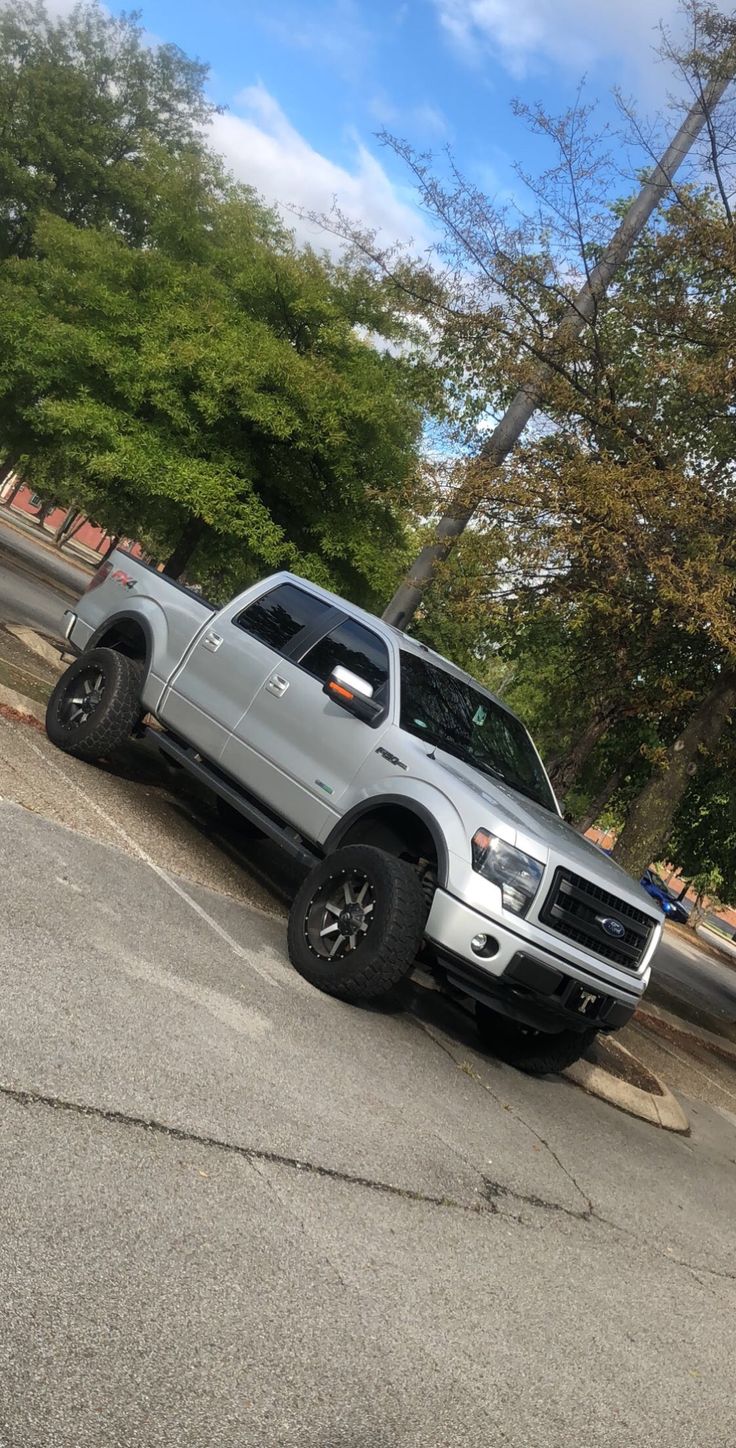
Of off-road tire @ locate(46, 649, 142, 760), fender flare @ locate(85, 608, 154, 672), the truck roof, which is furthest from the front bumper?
fender flare @ locate(85, 608, 154, 672)

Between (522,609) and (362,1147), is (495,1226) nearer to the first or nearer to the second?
(362,1147)

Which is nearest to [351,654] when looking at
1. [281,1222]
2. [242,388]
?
[281,1222]

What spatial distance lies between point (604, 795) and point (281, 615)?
7.65 metres

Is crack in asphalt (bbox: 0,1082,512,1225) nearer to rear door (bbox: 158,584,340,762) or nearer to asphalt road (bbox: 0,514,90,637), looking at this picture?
rear door (bbox: 158,584,340,762)

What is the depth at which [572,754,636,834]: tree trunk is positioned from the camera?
1406 cm

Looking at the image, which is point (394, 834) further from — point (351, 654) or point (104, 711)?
point (104, 711)

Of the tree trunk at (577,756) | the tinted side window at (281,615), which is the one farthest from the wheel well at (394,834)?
the tree trunk at (577,756)

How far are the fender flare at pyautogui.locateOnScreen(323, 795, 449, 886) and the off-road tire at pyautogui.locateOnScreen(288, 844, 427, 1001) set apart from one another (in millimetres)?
177

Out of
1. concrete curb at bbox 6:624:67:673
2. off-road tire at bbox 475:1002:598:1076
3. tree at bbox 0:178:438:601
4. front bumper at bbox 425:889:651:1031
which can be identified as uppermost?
tree at bbox 0:178:438:601

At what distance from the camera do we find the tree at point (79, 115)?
77.9 ft

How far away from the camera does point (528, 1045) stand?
705 centimetres

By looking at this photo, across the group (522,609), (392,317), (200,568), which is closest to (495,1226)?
(522,609)

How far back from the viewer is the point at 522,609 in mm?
10484

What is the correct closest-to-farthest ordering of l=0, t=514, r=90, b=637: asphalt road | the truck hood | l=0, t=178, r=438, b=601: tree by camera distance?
the truck hood
l=0, t=178, r=438, b=601: tree
l=0, t=514, r=90, b=637: asphalt road
